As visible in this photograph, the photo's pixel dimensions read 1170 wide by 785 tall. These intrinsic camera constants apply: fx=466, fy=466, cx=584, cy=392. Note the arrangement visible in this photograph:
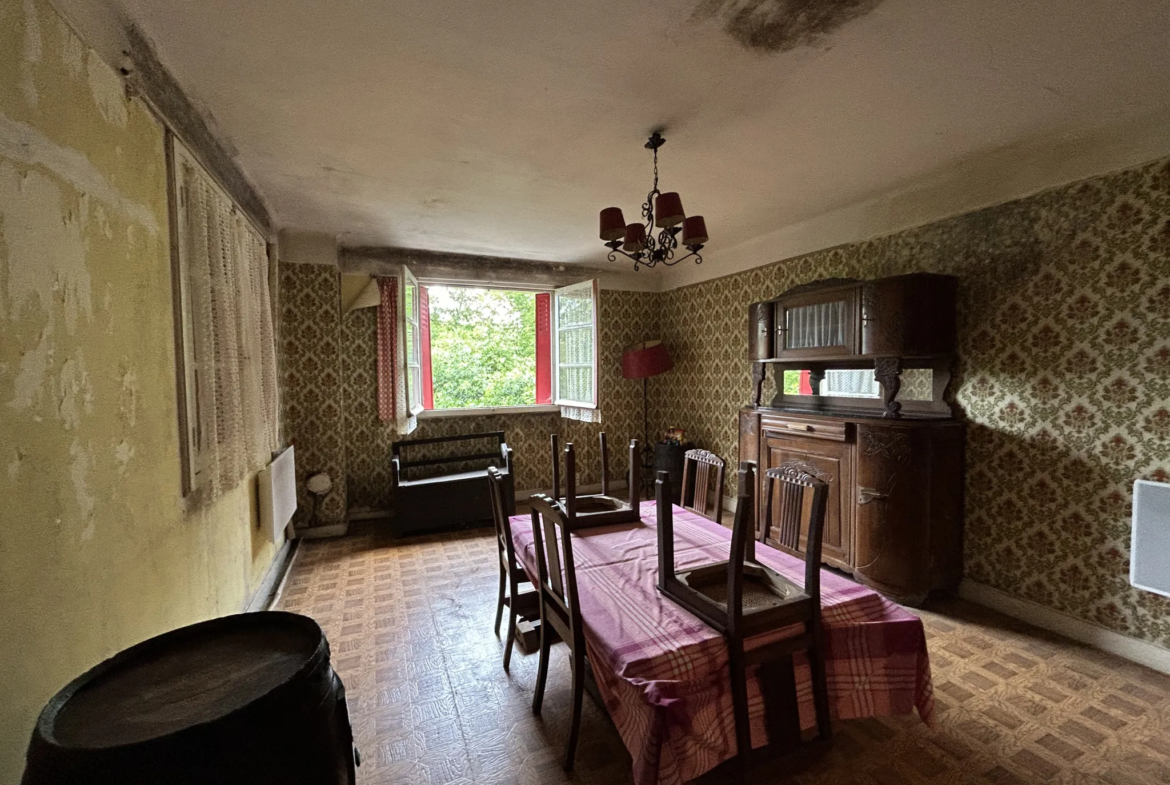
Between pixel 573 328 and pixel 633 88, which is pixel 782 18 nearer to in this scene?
pixel 633 88

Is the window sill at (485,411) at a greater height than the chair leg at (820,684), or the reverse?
the window sill at (485,411)

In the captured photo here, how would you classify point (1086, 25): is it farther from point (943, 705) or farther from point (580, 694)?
point (580, 694)

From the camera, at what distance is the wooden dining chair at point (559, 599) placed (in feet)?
4.91

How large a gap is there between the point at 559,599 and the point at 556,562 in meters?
0.17

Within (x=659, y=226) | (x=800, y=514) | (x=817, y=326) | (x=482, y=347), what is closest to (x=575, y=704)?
(x=800, y=514)

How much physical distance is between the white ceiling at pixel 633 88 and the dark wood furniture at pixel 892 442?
0.77 metres

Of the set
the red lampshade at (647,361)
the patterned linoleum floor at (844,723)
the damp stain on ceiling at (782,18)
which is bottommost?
the patterned linoleum floor at (844,723)

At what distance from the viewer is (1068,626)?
2.37 m

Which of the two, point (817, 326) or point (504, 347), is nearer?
point (817, 326)

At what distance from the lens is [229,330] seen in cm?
213

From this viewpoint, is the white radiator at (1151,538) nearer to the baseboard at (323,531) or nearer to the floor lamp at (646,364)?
the floor lamp at (646,364)

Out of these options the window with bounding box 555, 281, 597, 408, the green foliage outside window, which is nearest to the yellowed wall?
the window with bounding box 555, 281, 597, 408

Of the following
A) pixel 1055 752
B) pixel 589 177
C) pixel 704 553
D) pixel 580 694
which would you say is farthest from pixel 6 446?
pixel 1055 752

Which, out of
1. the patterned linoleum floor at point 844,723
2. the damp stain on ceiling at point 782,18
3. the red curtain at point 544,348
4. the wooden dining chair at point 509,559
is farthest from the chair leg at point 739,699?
the red curtain at point 544,348
